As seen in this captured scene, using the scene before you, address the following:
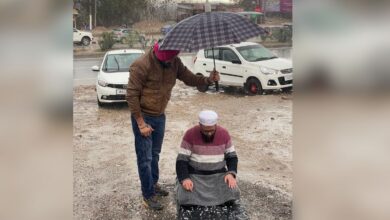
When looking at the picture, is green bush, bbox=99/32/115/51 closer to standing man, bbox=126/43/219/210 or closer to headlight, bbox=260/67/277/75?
headlight, bbox=260/67/277/75

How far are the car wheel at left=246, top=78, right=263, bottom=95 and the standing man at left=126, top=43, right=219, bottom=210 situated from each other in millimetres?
6614

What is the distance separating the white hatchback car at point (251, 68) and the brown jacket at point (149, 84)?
6.22m

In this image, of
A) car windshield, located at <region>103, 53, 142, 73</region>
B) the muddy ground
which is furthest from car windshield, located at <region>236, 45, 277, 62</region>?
car windshield, located at <region>103, 53, 142, 73</region>

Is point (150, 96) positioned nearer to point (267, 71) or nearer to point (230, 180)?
point (230, 180)

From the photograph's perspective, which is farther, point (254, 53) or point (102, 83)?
point (254, 53)

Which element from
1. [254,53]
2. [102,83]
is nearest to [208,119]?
[102,83]

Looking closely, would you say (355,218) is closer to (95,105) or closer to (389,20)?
(389,20)

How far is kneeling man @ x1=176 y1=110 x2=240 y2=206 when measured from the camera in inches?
137

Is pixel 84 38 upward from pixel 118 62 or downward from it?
upward

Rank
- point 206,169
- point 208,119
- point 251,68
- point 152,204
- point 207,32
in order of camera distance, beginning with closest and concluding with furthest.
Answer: point 208,119 → point 206,169 → point 207,32 → point 152,204 → point 251,68

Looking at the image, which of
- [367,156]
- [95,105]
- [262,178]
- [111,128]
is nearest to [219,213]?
[367,156]

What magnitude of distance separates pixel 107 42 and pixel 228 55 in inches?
533

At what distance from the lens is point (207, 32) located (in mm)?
3684

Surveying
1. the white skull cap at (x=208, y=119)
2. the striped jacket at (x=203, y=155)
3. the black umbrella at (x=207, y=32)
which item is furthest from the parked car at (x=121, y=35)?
the white skull cap at (x=208, y=119)
